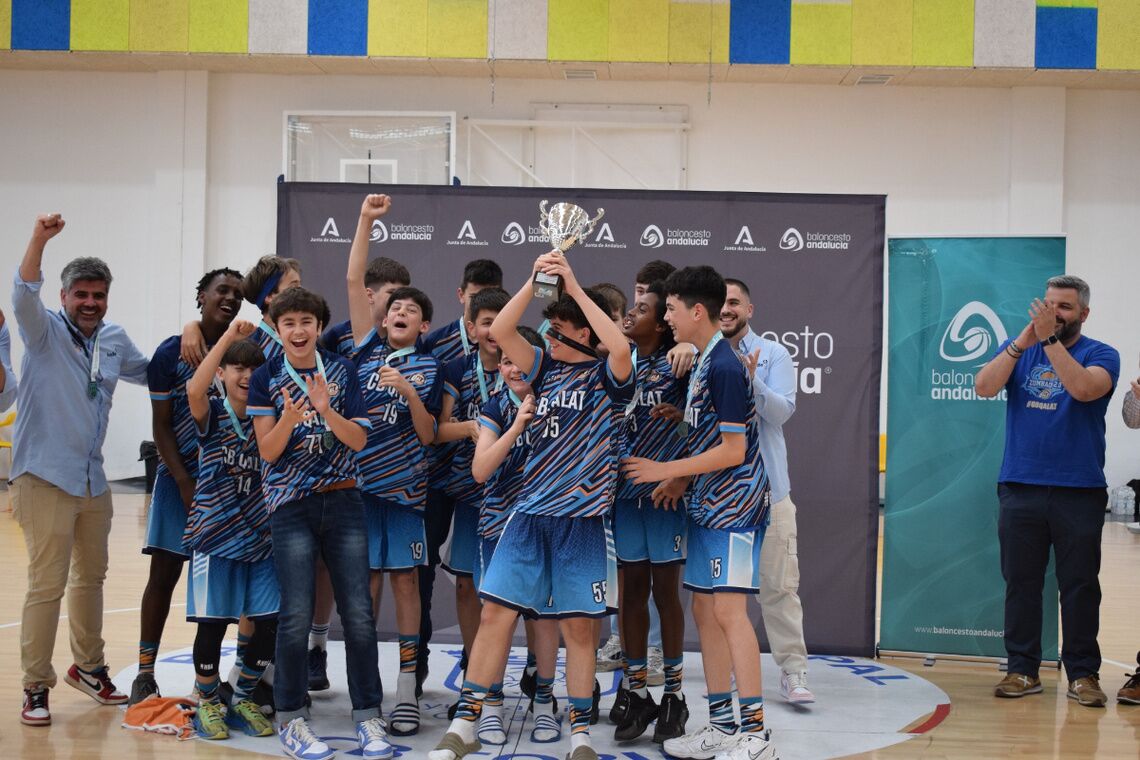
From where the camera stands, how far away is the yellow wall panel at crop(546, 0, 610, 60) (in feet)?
40.5

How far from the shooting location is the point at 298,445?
4.25 m

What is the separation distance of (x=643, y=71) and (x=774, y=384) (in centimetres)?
841

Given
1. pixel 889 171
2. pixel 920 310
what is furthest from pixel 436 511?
pixel 889 171

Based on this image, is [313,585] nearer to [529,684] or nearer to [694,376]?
[529,684]

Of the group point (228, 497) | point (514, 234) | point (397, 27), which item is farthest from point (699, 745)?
point (397, 27)

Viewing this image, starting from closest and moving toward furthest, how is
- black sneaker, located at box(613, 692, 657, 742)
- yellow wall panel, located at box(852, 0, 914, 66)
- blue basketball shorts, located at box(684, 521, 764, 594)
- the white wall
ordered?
blue basketball shorts, located at box(684, 521, 764, 594), black sneaker, located at box(613, 692, 657, 742), yellow wall panel, located at box(852, 0, 914, 66), the white wall

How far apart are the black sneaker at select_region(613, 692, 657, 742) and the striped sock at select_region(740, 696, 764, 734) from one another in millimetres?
531

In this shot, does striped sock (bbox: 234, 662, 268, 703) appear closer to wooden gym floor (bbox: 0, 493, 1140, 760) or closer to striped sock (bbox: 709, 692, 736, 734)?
wooden gym floor (bbox: 0, 493, 1140, 760)

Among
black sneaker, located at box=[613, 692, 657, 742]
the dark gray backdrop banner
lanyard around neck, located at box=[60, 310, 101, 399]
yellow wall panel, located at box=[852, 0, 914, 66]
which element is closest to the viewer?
black sneaker, located at box=[613, 692, 657, 742]

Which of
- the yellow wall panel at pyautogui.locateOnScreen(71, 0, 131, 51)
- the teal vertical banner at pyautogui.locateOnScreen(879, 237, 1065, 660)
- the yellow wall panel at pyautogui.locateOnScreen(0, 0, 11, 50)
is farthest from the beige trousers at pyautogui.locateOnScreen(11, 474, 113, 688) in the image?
the yellow wall panel at pyautogui.locateOnScreen(0, 0, 11, 50)

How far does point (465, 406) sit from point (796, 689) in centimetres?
195

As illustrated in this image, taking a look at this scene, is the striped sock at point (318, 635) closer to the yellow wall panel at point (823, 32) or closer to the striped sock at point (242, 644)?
the striped sock at point (242, 644)

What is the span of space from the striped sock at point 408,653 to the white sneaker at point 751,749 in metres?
1.35

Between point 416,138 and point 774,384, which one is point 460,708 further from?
point 416,138
